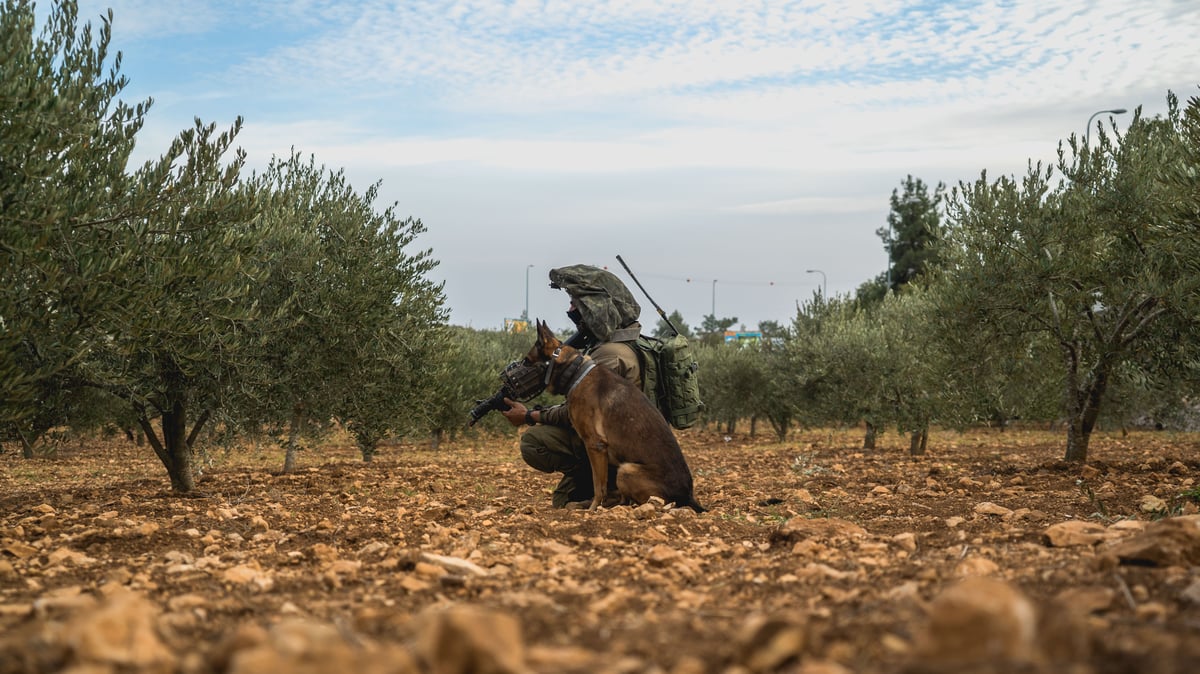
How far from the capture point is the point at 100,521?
843 centimetres

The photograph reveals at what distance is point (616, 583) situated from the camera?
4988 millimetres

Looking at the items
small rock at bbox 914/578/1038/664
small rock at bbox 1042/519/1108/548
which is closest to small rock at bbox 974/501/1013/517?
small rock at bbox 1042/519/1108/548

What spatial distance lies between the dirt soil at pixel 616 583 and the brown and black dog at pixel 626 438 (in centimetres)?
57

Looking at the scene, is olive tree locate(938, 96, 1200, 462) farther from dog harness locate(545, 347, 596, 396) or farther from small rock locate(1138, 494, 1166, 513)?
dog harness locate(545, 347, 596, 396)

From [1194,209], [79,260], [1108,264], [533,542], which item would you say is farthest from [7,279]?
[1108,264]

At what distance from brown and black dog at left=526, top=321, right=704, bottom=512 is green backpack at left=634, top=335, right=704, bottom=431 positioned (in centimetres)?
93

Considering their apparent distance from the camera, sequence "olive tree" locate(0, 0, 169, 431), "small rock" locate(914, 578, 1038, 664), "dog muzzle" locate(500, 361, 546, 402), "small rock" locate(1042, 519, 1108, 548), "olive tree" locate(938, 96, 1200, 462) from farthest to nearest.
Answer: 1. "olive tree" locate(938, 96, 1200, 462)
2. "dog muzzle" locate(500, 361, 546, 402)
3. "olive tree" locate(0, 0, 169, 431)
4. "small rock" locate(1042, 519, 1108, 548)
5. "small rock" locate(914, 578, 1038, 664)

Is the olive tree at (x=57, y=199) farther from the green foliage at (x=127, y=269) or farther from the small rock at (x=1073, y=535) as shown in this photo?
the small rock at (x=1073, y=535)

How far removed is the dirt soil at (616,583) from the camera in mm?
2674

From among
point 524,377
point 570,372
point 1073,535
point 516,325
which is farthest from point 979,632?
point 516,325

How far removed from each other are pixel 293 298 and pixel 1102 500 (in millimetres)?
10656

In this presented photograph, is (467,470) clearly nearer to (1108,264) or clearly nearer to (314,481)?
(314,481)

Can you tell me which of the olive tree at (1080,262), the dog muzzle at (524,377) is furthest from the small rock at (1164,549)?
the olive tree at (1080,262)

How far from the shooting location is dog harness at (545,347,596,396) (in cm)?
889
